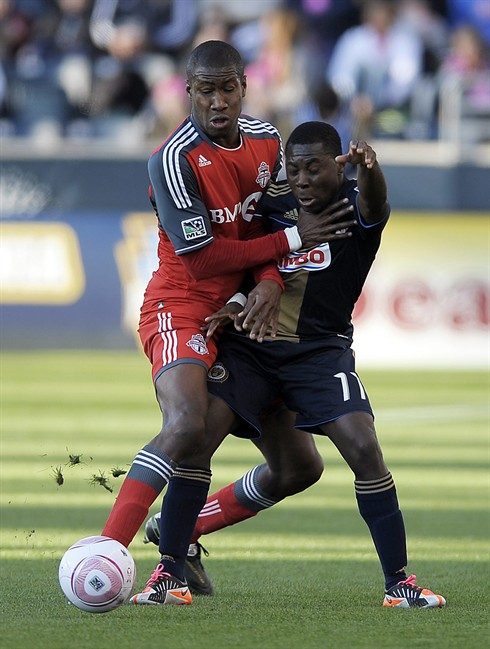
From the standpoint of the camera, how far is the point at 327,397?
4.98 metres

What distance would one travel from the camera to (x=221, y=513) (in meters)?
5.60

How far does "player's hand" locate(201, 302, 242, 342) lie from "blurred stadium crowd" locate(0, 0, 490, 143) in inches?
483

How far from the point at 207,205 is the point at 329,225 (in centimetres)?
48

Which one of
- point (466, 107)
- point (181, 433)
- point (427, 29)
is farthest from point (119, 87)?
point (181, 433)

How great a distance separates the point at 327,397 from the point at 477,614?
3.13ft

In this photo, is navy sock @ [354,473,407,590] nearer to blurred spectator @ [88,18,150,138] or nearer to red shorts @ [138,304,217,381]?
red shorts @ [138,304,217,381]

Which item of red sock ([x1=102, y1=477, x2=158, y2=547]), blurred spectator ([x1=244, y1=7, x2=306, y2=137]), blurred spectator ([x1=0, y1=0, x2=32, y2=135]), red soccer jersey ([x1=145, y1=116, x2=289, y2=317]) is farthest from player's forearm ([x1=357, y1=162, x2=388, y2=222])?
blurred spectator ([x1=0, y1=0, x2=32, y2=135])

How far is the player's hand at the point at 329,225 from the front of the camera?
511 cm

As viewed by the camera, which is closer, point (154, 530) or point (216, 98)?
point (216, 98)

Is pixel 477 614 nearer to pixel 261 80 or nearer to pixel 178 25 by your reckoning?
pixel 261 80

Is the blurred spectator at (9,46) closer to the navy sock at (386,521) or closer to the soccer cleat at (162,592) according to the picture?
Answer: the soccer cleat at (162,592)

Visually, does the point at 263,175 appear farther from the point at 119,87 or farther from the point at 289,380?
the point at 119,87

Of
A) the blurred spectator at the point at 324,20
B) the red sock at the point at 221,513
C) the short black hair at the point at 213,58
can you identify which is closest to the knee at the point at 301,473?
the red sock at the point at 221,513

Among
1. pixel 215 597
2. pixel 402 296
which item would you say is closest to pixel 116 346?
pixel 402 296
